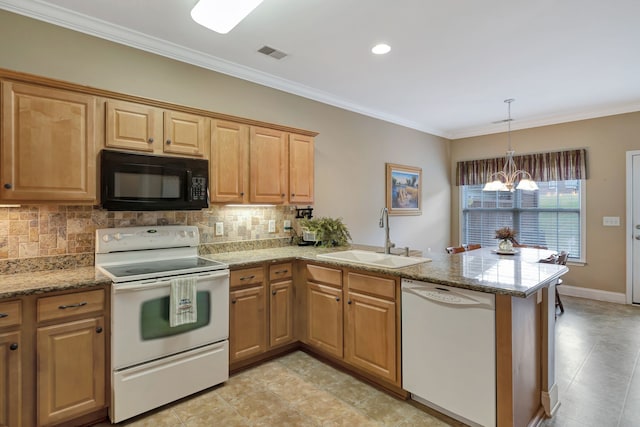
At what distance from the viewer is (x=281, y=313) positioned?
299cm

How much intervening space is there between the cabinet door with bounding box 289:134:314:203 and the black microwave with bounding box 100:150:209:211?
915mm

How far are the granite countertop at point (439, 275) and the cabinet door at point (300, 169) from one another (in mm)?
823

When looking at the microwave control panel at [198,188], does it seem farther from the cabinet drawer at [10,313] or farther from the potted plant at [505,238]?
the potted plant at [505,238]

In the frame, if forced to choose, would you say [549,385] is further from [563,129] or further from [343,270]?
[563,129]

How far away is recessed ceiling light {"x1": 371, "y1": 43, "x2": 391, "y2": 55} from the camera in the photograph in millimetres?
2900

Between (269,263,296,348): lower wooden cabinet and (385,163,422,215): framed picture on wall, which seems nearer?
(269,263,296,348): lower wooden cabinet

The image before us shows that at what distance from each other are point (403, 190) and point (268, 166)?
8.90 feet

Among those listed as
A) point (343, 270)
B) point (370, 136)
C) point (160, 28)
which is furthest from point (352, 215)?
point (160, 28)

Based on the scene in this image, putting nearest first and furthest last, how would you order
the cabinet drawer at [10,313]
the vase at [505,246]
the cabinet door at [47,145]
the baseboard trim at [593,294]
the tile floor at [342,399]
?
the cabinet drawer at [10,313], the cabinet door at [47,145], the tile floor at [342,399], the vase at [505,246], the baseboard trim at [593,294]

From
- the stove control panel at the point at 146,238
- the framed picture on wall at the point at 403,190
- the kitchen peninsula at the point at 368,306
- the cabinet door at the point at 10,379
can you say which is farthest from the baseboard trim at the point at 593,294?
the cabinet door at the point at 10,379

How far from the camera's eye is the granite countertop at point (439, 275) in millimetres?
1828

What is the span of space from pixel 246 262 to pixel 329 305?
2.51 ft

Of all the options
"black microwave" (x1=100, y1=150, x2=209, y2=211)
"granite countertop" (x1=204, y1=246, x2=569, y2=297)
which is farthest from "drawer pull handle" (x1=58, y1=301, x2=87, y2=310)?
"granite countertop" (x1=204, y1=246, x2=569, y2=297)

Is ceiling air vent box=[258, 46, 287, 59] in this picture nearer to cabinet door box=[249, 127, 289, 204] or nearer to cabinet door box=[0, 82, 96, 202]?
cabinet door box=[249, 127, 289, 204]
